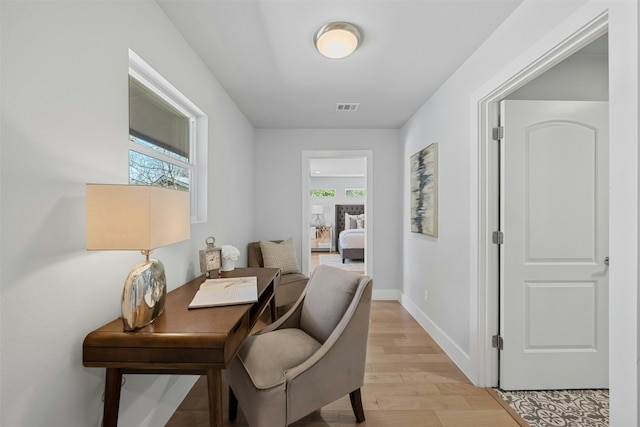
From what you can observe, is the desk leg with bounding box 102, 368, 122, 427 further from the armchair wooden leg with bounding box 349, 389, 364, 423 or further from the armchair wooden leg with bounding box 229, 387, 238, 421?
the armchair wooden leg with bounding box 349, 389, 364, 423

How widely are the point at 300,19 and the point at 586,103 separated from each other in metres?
1.94

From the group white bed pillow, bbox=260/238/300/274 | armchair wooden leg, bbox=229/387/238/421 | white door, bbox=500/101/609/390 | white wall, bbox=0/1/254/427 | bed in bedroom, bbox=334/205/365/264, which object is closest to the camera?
white wall, bbox=0/1/254/427

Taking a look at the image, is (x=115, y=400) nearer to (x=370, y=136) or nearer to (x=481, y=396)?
(x=481, y=396)

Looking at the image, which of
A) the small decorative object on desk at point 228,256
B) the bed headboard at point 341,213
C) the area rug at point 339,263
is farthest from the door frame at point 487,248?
the bed headboard at point 341,213

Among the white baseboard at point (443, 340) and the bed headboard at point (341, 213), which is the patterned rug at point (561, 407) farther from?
the bed headboard at point (341, 213)

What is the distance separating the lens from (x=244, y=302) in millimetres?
1412

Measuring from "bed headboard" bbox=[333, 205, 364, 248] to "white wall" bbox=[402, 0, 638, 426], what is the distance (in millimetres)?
5141

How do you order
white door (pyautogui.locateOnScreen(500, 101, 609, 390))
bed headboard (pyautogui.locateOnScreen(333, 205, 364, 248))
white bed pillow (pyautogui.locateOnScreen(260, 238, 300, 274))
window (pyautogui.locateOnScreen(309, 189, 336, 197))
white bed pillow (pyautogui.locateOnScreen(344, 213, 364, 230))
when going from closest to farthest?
white door (pyautogui.locateOnScreen(500, 101, 609, 390)) < white bed pillow (pyautogui.locateOnScreen(260, 238, 300, 274)) < white bed pillow (pyautogui.locateOnScreen(344, 213, 364, 230)) < bed headboard (pyautogui.locateOnScreen(333, 205, 364, 248)) < window (pyautogui.locateOnScreen(309, 189, 336, 197))

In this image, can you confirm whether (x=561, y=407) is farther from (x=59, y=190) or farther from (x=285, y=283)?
(x=59, y=190)

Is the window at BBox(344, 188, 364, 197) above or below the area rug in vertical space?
above

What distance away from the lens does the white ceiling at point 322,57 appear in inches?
63.1

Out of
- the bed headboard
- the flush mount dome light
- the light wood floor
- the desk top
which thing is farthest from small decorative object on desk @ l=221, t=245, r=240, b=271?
the bed headboard

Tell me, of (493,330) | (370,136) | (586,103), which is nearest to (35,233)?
(493,330)

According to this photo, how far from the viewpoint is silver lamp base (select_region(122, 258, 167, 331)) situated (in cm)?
107
